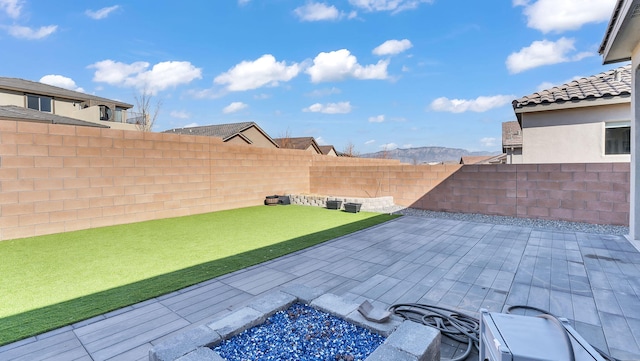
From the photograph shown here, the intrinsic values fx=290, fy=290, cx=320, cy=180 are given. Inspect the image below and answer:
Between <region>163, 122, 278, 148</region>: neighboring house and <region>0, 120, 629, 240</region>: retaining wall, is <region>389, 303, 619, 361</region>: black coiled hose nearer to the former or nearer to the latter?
<region>0, 120, 629, 240</region>: retaining wall

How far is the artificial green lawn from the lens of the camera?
247cm

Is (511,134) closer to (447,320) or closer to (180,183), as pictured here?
(180,183)

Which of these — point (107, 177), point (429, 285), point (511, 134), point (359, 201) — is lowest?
point (429, 285)

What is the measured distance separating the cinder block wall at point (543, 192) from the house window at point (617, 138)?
1.39m

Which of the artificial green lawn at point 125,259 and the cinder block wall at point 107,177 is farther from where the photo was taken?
the cinder block wall at point 107,177

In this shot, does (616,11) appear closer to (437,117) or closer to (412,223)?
(412,223)

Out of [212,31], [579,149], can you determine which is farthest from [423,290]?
[212,31]

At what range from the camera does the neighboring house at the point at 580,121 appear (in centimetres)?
631

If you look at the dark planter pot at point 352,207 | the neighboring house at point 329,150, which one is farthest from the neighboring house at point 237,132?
the dark planter pot at point 352,207

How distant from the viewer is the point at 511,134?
64.8 ft

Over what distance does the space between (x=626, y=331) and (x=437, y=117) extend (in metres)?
18.9

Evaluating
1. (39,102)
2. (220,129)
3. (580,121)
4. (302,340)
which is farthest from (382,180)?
(39,102)

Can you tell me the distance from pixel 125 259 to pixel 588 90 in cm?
968

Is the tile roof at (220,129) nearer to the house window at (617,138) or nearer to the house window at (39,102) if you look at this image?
A: the house window at (39,102)
